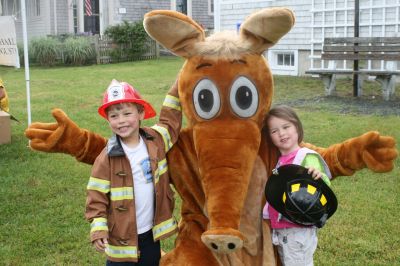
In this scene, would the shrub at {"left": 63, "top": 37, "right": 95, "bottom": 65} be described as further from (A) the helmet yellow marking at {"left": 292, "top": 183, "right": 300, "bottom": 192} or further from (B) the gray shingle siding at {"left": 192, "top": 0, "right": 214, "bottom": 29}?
(A) the helmet yellow marking at {"left": 292, "top": 183, "right": 300, "bottom": 192}

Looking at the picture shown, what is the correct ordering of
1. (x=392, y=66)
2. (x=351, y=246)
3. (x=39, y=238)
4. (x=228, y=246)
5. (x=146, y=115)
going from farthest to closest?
(x=392, y=66)
(x=39, y=238)
(x=351, y=246)
(x=146, y=115)
(x=228, y=246)

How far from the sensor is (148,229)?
9.01ft

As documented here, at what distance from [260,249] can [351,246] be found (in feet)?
5.03

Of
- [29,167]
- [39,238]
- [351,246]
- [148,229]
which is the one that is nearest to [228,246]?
[148,229]

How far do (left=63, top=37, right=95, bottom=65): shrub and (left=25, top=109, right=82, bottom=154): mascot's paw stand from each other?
1735 cm

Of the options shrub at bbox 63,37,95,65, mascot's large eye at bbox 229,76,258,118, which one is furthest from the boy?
shrub at bbox 63,37,95,65

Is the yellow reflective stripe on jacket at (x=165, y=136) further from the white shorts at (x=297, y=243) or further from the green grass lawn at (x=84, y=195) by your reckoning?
the green grass lawn at (x=84, y=195)

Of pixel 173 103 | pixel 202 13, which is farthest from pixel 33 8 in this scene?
pixel 173 103

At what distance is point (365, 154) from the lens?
253 cm

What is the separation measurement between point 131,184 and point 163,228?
0.30 meters

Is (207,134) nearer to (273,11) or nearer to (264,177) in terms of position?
(264,177)

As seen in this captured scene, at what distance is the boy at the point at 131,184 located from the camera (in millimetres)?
2580

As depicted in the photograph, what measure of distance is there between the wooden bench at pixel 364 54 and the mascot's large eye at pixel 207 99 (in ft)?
24.3

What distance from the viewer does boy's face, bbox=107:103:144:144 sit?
2.67m
